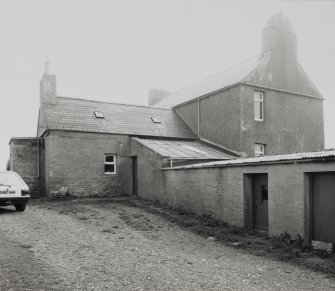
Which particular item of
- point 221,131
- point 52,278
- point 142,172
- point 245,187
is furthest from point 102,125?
point 52,278

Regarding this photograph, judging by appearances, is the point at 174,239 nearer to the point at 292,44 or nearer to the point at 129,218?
the point at 129,218

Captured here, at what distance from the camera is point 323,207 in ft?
30.6

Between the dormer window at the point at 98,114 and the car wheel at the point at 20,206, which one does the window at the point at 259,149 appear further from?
the car wheel at the point at 20,206

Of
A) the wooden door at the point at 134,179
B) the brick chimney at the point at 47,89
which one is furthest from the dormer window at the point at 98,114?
the wooden door at the point at 134,179

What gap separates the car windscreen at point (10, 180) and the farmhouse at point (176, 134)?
189 inches

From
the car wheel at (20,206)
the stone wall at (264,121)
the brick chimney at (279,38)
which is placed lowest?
the car wheel at (20,206)

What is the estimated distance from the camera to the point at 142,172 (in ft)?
63.6

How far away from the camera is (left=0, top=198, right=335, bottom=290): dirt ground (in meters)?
6.29

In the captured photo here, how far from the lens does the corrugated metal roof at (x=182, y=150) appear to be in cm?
1841

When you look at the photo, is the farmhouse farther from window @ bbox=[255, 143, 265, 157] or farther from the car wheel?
the car wheel

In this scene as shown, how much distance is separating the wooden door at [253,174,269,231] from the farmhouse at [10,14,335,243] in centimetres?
300

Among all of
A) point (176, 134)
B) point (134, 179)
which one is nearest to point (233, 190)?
point (134, 179)

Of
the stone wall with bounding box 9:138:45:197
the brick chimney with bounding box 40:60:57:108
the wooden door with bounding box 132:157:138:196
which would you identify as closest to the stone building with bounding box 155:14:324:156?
the wooden door with bounding box 132:157:138:196

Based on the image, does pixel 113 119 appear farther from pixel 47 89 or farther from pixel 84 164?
pixel 47 89
